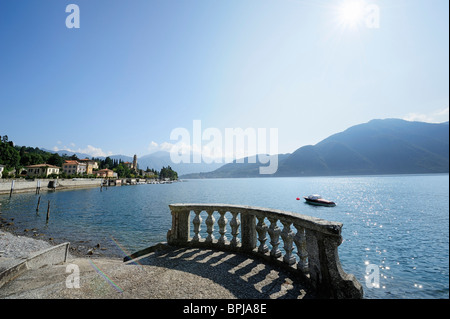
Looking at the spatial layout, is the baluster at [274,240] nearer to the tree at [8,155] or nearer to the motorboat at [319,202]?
the motorboat at [319,202]

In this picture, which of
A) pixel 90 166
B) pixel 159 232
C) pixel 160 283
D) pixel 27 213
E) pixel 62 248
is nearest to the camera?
pixel 160 283

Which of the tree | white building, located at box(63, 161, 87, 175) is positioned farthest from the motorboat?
white building, located at box(63, 161, 87, 175)

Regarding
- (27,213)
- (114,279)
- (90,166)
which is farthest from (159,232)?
(90,166)

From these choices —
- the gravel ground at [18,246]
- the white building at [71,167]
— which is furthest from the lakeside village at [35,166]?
the gravel ground at [18,246]

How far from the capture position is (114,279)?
449 centimetres

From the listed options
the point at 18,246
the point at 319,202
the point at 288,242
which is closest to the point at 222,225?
the point at 288,242

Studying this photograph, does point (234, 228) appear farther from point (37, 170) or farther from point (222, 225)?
point (37, 170)

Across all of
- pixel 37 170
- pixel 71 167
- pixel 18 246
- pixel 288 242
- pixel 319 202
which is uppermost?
pixel 71 167

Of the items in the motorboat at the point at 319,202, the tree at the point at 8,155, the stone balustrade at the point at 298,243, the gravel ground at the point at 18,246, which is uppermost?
the tree at the point at 8,155

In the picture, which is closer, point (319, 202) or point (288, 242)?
point (288, 242)

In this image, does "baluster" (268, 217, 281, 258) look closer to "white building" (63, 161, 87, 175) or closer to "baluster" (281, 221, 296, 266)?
"baluster" (281, 221, 296, 266)

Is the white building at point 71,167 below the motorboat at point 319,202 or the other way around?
the other way around
